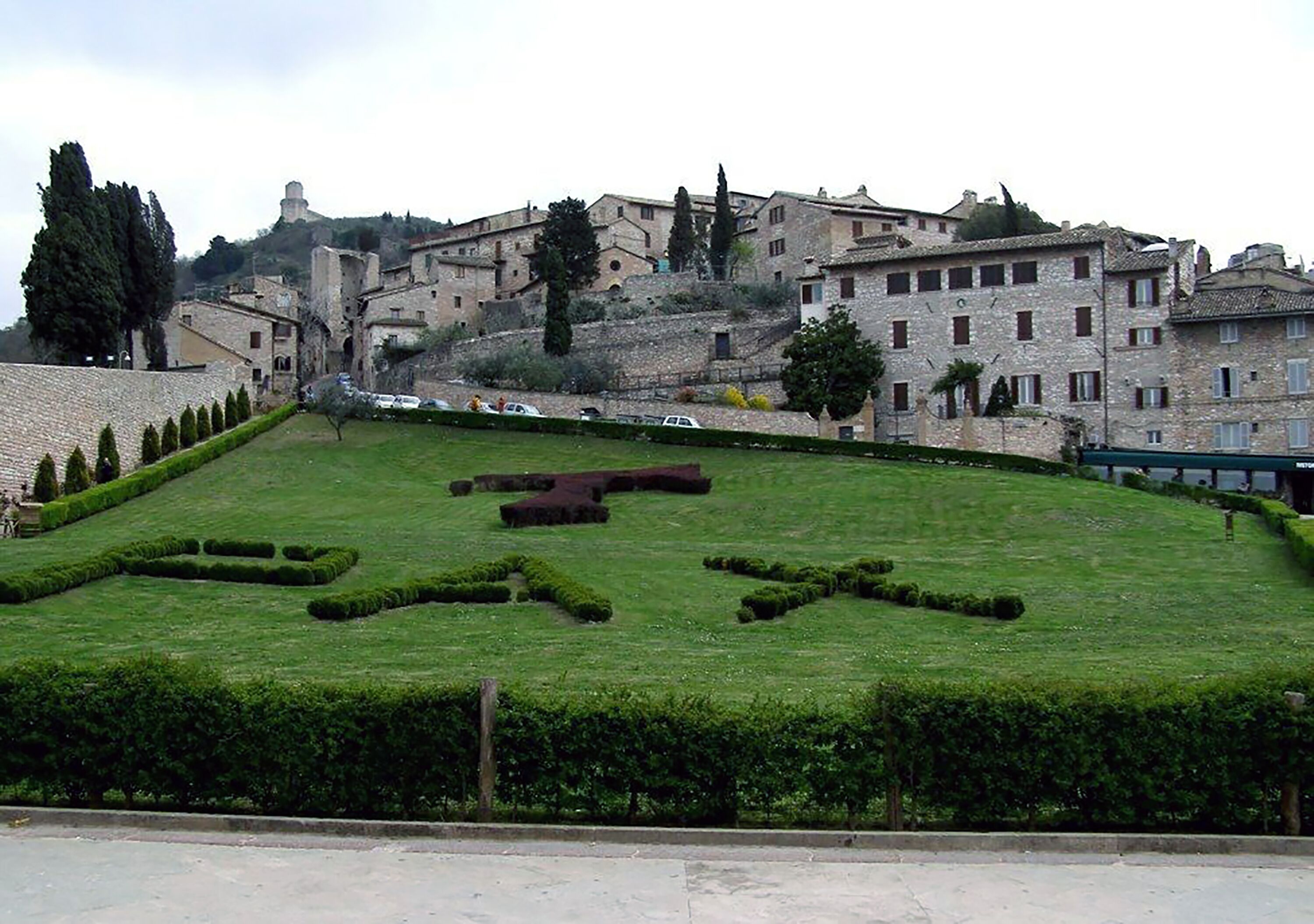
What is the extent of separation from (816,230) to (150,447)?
52602 mm

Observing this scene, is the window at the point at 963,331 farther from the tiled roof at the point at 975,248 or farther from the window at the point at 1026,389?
the tiled roof at the point at 975,248

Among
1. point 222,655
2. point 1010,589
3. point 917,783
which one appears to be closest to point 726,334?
point 1010,589

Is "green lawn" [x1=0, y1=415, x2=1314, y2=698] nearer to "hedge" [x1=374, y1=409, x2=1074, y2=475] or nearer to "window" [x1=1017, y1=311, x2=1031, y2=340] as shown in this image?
"hedge" [x1=374, y1=409, x2=1074, y2=475]

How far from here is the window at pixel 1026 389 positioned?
7031cm

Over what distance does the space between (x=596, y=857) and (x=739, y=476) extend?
4001cm

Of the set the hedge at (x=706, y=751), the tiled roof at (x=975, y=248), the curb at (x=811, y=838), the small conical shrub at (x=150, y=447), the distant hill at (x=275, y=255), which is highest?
the distant hill at (x=275, y=255)

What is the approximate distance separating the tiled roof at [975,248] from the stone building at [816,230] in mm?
14101

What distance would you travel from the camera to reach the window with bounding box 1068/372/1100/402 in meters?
69.0

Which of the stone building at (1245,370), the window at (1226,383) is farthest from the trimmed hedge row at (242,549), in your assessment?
the window at (1226,383)

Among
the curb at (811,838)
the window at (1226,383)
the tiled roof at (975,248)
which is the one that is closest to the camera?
the curb at (811,838)

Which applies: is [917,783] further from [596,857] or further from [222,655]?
[222,655]

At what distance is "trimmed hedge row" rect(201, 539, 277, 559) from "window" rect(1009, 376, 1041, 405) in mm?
46309

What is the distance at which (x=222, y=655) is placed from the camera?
22500 mm

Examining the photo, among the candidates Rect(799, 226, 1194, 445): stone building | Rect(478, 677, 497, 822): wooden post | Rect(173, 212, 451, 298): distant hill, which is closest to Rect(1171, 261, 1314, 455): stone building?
Rect(799, 226, 1194, 445): stone building
